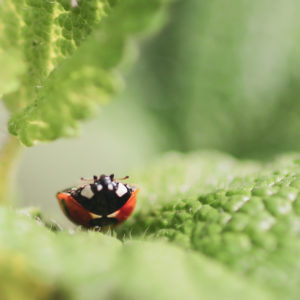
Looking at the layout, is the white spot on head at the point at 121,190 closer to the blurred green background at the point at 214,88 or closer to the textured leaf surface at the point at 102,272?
the textured leaf surface at the point at 102,272

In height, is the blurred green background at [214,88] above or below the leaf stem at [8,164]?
above

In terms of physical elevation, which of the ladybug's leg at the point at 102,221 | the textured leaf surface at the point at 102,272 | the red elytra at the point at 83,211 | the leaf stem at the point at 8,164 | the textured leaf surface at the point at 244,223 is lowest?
the textured leaf surface at the point at 102,272

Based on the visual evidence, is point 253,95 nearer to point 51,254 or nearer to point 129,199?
point 129,199

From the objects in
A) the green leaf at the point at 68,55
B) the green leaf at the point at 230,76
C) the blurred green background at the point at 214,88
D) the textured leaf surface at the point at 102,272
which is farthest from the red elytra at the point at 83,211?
the green leaf at the point at 230,76

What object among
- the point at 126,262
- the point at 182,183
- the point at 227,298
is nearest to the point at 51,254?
the point at 126,262

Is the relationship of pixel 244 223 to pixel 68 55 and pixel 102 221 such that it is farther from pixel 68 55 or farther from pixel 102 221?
pixel 68 55

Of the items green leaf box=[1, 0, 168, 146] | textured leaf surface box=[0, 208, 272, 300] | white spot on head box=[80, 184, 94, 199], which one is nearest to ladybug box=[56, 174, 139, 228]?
white spot on head box=[80, 184, 94, 199]
